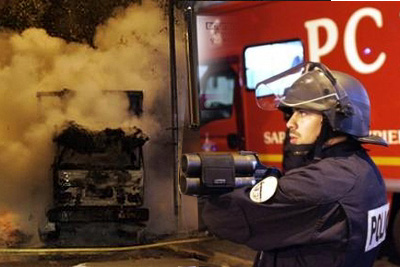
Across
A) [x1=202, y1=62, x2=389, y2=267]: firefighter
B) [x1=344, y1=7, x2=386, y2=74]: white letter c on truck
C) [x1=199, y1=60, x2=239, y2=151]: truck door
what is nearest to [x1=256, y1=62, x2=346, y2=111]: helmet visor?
[x1=202, y1=62, x2=389, y2=267]: firefighter

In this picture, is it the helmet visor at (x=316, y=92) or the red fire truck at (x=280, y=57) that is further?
the red fire truck at (x=280, y=57)

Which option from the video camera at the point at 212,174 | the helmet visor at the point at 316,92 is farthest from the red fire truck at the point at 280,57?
the video camera at the point at 212,174

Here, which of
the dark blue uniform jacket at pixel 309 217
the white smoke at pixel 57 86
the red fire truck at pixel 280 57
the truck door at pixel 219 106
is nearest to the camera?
the dark blue uniform jacket at pixel 309 217

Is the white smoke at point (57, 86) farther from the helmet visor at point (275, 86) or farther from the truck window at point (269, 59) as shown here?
the truck window at point (269, 59)

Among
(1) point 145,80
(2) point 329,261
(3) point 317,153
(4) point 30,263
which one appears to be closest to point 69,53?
(1) point 145,80

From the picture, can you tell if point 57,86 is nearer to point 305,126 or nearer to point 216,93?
point 305,126

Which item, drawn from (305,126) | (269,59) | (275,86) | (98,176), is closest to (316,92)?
(305,126)

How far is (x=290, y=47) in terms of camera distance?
20.6 ft

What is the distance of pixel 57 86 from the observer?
3.93 meters

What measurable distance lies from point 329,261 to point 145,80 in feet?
7.02

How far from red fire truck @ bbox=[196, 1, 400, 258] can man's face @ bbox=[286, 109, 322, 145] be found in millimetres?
2528

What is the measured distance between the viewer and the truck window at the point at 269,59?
6.20m

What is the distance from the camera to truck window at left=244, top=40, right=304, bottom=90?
244 inches

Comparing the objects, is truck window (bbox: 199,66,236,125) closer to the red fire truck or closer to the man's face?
the red fire truck
